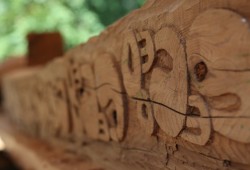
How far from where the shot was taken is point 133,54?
1.49m

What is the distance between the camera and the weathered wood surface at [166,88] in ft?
3.30

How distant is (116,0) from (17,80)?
167 centimetres

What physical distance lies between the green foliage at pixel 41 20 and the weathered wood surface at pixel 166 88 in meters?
1.22

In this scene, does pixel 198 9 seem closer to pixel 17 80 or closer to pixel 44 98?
pixel 44 98

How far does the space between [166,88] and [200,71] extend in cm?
21

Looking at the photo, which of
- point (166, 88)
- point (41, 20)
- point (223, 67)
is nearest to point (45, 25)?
point (41, 20)

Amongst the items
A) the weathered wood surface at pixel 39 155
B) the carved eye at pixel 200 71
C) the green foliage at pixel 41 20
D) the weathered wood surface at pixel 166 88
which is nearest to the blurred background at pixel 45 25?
the green foliage at pixel 41 20

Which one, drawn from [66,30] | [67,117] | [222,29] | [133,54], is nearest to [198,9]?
[222,29]

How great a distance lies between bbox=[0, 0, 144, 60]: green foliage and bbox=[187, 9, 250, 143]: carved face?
77.4 inches

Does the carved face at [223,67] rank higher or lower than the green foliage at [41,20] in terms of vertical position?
lower

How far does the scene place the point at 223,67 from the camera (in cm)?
102

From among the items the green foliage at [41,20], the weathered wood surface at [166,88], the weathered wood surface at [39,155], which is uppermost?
the green foliage at [41,20]

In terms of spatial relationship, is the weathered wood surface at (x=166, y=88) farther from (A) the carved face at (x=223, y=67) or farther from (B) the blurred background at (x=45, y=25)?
(B) the blurred background at (x=45, y=25)

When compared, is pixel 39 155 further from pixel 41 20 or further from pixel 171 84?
pixel 41 20
